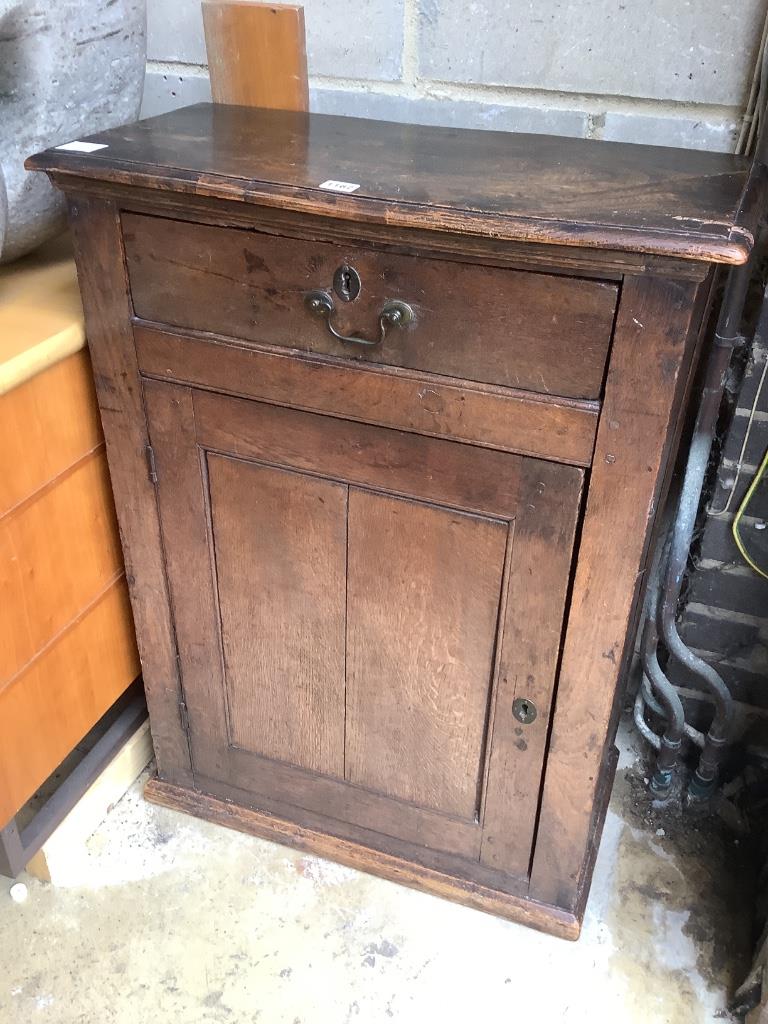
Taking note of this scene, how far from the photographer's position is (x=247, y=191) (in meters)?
0.90

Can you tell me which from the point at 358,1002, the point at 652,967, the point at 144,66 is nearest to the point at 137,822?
the point at 358,1002

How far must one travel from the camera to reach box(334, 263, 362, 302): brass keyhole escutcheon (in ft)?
3.05

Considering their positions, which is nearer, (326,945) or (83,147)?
(83,147)

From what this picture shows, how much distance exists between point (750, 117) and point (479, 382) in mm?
538

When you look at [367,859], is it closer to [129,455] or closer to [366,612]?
[366,612]

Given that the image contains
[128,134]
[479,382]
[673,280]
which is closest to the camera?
[673,280]

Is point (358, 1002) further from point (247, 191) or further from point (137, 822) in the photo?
point (247, 191)

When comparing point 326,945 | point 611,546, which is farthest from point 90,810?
point 611,546

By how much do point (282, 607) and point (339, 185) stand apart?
56 centimetres

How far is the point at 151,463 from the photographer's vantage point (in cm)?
117

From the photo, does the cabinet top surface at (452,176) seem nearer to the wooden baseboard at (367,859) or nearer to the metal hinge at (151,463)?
the metal hinge at (151,463)

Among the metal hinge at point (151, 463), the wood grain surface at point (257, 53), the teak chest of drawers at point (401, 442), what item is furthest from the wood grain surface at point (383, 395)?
the wood grain surface at point (257, 53)

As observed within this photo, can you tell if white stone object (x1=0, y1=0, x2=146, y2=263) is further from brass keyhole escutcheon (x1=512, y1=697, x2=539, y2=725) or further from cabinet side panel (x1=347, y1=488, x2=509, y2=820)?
brass keyhole escutcheon (x1=512, y1=697, x2=539, y2=725)

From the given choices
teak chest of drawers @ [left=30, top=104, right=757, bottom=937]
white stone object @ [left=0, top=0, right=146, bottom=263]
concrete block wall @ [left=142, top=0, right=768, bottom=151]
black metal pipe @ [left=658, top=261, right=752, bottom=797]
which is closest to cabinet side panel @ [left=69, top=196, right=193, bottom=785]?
teak chest of drawers @ [left=30, top=104, right=757, bottom=937]
